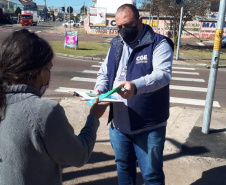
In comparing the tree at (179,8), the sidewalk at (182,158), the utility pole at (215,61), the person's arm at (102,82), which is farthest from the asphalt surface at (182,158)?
the tree at (179,8)

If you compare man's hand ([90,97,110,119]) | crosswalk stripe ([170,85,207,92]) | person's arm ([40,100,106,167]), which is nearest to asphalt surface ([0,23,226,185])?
man's hand ([90,97,110,119])

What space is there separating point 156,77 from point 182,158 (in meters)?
2.16

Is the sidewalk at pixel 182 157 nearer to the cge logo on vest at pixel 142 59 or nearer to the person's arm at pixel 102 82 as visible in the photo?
the person's arm at pixel 102 82

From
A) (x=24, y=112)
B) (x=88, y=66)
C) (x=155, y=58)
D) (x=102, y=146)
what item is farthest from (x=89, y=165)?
(x=88, y=66)

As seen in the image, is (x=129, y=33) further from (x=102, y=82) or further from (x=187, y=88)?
(x=187, y=88)

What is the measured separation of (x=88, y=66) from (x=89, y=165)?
943 centimetres

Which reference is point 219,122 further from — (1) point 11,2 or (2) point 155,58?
(1) point 11,2

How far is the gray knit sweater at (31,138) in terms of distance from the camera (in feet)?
4.50

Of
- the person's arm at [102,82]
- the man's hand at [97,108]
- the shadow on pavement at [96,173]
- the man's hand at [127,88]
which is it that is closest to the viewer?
the man's hand at [97,108]

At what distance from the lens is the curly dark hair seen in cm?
140

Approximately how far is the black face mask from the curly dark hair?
1196 mm

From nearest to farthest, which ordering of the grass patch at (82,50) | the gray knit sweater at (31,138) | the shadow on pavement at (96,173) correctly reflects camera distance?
the gray knit sweater at (31,138) < the shadow on pavement at (96,173) < the grass patch at (82,50)

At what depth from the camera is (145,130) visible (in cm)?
255

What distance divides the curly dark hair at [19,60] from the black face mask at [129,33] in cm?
120
